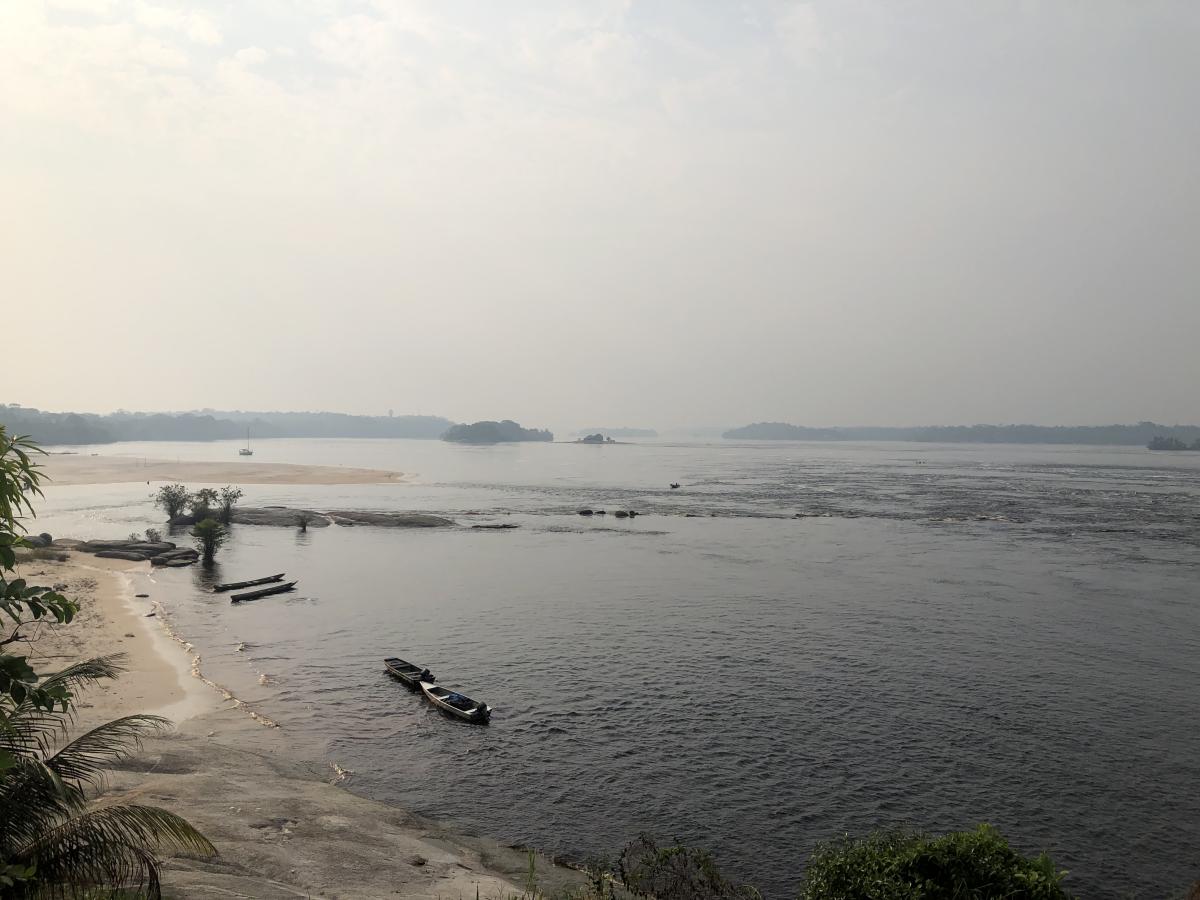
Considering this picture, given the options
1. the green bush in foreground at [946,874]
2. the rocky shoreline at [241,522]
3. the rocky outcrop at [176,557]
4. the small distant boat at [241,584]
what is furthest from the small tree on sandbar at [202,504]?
the green bush in foreground at [946,874]

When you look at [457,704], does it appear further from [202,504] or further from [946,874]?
[202,504]

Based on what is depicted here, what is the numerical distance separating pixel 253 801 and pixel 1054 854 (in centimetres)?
2438

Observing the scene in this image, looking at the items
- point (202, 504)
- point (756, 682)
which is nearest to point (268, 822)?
point (756, 682)

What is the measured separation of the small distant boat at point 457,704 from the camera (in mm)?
31516

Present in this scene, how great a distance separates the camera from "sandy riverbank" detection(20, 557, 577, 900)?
17.4m

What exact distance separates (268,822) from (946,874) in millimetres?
17448

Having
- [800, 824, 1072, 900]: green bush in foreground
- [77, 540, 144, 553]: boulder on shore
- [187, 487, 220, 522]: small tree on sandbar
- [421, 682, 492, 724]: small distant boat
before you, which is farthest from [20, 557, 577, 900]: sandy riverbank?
[187, 487, 220, 522]: small tree on sandbar

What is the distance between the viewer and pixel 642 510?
11244 centimetres

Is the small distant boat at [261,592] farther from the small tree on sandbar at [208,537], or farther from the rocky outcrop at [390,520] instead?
the rocky outcrop at [390,520]

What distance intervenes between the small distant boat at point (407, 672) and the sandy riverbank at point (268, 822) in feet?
23.5

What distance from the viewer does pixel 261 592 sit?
55.4m

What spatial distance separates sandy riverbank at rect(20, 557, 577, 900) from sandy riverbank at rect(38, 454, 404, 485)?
12987 centimetres

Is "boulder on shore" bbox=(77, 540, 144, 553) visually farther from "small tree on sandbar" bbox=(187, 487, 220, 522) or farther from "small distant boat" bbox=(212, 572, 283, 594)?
"small distant boat" bbox=(212, 572, 283, 594)

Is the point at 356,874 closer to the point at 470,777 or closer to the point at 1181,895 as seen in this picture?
the point at 470,777
